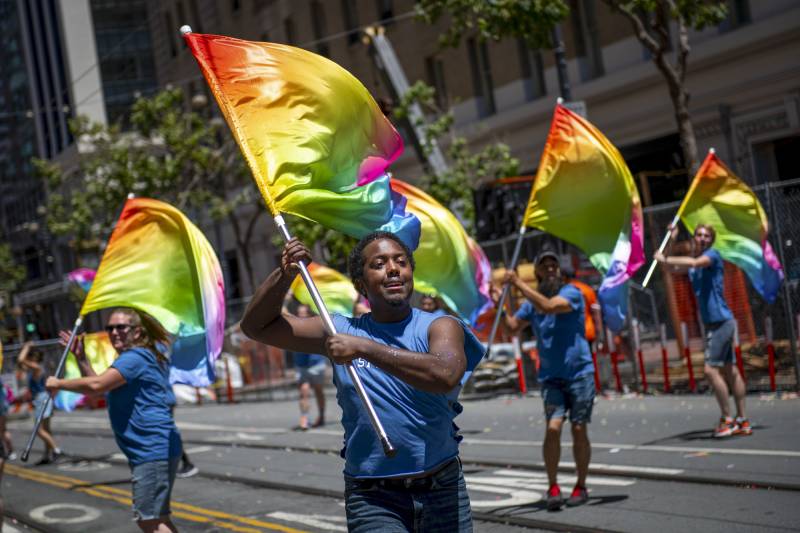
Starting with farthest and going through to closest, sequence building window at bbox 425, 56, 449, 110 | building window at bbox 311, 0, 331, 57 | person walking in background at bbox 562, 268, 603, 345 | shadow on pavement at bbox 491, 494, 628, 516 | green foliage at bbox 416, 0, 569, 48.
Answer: building window at bbox 311, 0, 331, 57
building window at bbox 425, 56, 449, 110
green foliage at bbox 416, 0, 569, 48
person walking in background at bbox 562, 268, 603, 345
shadow on pavement at bbox 491, 494, 628, 516

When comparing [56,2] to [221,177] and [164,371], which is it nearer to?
[221,177]

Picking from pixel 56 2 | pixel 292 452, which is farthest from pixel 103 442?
pixel 56 2

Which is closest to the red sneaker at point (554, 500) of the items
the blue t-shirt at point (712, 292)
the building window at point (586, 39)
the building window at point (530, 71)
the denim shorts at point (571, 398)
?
the denim shorts at point (571, 398)

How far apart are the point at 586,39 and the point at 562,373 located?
17.9 m

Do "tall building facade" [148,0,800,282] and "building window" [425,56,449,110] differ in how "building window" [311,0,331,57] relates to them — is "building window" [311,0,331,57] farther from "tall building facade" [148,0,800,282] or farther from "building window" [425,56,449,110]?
"building window" [425,56,449,110]

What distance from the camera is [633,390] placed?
1656 centimetres

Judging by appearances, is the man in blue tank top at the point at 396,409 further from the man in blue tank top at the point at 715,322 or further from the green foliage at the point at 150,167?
the green foliage at the point at 150,167

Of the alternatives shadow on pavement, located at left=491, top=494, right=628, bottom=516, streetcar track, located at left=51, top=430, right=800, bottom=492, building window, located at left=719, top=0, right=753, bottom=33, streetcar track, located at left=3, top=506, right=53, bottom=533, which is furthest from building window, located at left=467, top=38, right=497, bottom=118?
A: shadow on pavement, located at left=491, top=494, right=628, bottom=516

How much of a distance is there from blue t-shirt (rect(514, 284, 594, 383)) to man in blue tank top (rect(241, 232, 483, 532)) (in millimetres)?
3749

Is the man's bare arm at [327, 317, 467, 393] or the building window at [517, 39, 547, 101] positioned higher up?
the building window at [517, 39, 547, 101]

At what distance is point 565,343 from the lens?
845cm

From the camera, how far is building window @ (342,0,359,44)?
3338cm

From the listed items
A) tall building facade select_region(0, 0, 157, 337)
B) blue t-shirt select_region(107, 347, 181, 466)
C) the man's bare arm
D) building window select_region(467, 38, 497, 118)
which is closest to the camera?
the man's bare arm

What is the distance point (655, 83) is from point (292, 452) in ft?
39.9
